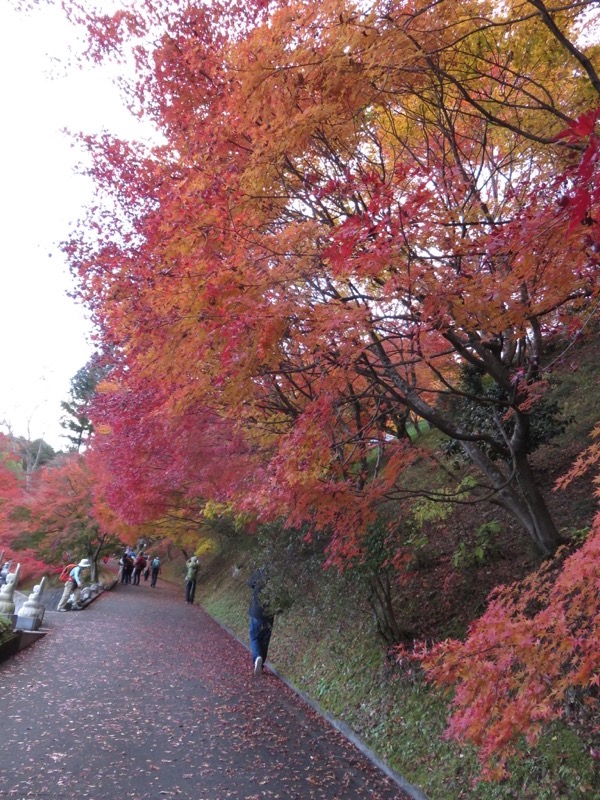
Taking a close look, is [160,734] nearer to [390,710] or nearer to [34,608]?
[390,710]

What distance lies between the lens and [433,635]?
22.8ft

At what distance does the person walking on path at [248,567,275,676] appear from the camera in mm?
9016

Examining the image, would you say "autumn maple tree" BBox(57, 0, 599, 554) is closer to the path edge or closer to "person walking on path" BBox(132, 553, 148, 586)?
the path edge

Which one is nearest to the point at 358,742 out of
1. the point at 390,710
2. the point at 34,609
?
the point at 390,710

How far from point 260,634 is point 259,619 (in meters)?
0.31

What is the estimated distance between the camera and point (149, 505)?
1692 cm

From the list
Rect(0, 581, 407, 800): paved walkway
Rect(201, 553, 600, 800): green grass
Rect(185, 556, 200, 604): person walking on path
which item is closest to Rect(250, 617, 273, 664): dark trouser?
Rect(0, 581, 407, 800): paved walkway

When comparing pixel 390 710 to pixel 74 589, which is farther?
pixel 74 589

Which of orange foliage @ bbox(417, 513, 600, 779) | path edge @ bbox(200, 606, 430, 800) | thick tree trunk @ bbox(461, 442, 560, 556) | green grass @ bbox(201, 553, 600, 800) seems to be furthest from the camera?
thick tree trunk @ bbox(461, 442, 560, 556)

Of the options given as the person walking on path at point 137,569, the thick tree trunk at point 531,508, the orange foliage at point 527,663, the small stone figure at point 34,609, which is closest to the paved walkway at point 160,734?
the small stone figure at point 34,609

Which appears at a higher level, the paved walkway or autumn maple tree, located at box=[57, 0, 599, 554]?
autumn maple tree, located at box=[57, 0, 599, 554]

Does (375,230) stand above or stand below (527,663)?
above

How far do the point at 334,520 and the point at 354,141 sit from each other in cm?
439

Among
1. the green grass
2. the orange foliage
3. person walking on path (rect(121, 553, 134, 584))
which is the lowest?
person walking on path (rect(121, 553, 134, 584))
